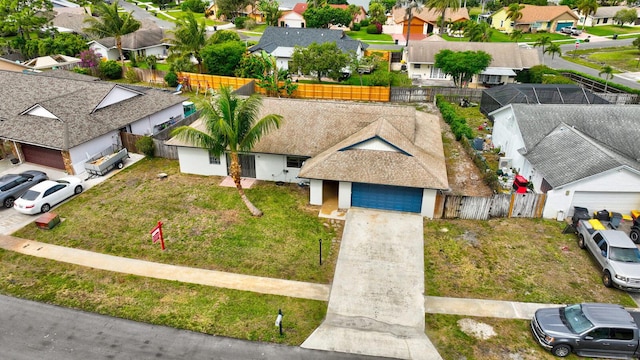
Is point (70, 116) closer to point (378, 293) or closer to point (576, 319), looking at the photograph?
point (378, 293)

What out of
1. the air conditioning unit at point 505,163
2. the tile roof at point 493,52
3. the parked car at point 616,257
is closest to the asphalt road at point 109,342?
the parked car at point 616,257

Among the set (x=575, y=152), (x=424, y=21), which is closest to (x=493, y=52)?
(x=575, y=152)

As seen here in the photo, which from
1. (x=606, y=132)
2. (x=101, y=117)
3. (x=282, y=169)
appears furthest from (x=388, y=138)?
(x=101, y=117)

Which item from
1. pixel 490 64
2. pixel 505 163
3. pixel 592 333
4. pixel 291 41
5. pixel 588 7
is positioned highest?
pixel 588 7

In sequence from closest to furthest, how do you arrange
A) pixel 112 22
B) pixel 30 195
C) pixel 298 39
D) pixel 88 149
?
1. pixel 30 195
2. pixel 88 149
3. pixel 112 22
4. pixel 298 39

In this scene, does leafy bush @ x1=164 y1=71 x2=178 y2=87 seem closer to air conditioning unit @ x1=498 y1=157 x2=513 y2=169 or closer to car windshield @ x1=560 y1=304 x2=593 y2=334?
air conditioning unit @ x1=498 y1=157 x2=513 y2=169

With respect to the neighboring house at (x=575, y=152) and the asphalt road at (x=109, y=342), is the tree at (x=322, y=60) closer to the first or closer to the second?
the neighboring house at (x=575, y=152)

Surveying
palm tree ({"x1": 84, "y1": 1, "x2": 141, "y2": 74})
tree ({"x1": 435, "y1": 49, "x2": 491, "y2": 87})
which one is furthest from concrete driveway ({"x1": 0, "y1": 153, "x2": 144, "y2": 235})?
tree ({"x1": 435, "y1": 49, "x2": 491, "y2": 87})
